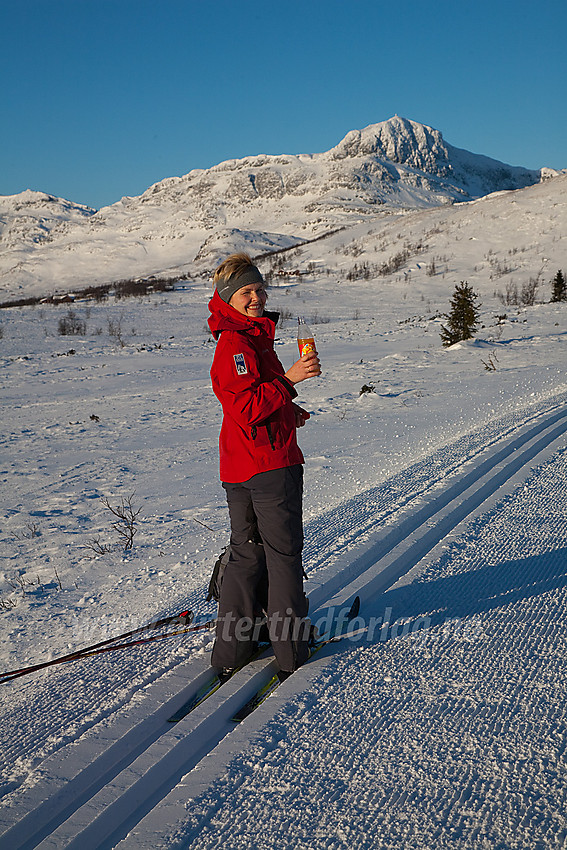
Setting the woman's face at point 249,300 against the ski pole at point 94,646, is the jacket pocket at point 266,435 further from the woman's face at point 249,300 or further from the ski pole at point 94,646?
the ski pole at point 94,646

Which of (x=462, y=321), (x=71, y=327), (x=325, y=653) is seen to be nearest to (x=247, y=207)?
(x=71, y=327)

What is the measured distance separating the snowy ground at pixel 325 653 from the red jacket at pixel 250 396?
3.06ft

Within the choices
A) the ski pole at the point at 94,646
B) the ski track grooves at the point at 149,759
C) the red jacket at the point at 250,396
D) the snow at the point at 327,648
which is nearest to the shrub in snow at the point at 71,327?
the snow at the point at 327,648

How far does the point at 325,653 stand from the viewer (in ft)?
8.43

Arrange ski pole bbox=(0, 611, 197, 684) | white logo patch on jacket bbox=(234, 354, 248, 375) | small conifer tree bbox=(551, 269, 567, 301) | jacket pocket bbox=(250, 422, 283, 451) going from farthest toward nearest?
small conifer tree bbox=(551, 269, 567, 301), ski pole bbox=(0, 611, 197, 684), jacket pocket bbox=(250, 422, 283, 451), white logo patch on jacket bbox=(234, 354, 248, 375)

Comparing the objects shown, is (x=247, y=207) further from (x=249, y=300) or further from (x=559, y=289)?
(x=249, y=300)

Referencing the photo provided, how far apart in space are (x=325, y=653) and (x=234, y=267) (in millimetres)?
1725

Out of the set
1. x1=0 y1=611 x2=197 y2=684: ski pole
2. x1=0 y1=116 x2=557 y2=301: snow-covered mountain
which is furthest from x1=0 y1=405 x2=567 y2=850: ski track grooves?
x1=0 y1=116 x2=557 y2=301: snow-covered mountain

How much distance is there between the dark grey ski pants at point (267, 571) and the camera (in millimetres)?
2342

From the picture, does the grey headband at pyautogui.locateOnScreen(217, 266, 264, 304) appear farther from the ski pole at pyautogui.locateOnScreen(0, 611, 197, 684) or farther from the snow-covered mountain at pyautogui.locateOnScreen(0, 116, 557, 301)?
the snow-covered mountain at pyautogui.locateOnScreen(0, 116, 557, 301)

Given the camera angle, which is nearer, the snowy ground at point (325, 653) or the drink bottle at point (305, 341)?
the snowy ground at point (325, 653)

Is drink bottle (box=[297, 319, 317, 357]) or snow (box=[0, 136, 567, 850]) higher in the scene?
drink bottle (box=[297, 319, 317, 357])

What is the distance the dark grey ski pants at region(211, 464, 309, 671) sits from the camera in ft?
7.68

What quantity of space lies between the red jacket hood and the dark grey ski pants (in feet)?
1.91
